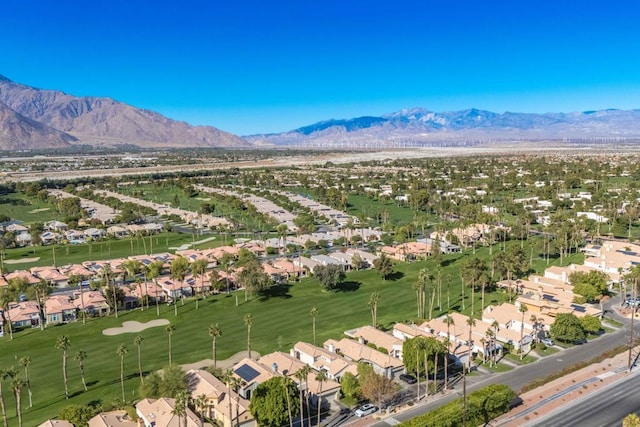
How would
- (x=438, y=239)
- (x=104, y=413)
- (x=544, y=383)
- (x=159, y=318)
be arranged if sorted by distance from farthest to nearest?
(x=438, y=239) → (x=159, y=318) → (x=544, y=383) → (x=104, y=413)

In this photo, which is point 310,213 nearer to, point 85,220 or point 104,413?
point 85,220

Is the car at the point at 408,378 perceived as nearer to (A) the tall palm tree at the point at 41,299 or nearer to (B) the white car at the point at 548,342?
(B) the white car at the point at 548,342

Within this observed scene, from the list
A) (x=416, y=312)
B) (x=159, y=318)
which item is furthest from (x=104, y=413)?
(x=416, y=312)

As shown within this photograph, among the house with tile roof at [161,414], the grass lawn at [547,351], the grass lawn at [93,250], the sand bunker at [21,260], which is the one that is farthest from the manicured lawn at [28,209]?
the grass lawn at [547,351]

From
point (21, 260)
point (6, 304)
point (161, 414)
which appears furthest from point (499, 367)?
point (21, 260)

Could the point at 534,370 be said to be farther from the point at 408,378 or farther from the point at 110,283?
the point at 110,283

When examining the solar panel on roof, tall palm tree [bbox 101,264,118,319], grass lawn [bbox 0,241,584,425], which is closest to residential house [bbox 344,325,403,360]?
grass lawn [bbox 0,241,584,425]
